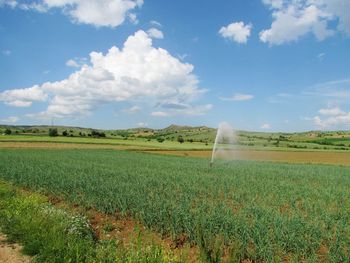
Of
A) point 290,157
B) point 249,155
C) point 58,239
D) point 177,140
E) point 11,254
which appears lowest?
point 249,155

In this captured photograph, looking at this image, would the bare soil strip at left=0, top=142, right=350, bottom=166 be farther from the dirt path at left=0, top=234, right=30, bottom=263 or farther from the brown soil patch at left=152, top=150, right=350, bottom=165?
the dirt path at left=0, top=234, right=30, bottom=263

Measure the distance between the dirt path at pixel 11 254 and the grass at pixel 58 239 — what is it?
0.64ft

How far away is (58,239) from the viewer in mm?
9469

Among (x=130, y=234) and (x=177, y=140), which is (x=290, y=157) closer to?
(x=177, y=140)

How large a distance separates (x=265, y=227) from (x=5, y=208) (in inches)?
375

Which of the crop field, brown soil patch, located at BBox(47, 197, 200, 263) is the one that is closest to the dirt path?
brown soil patch, located at BBox(47, 197, 200, 263)

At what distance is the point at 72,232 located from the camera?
34.7 ft

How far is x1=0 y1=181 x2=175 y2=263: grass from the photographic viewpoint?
334 inches

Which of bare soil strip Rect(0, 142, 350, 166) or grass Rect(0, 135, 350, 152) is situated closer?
bare soil strip Rect(0, 142, 350, 166)

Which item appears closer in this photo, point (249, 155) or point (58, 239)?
point (58, 239)

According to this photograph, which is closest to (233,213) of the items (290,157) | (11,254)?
(11,254)

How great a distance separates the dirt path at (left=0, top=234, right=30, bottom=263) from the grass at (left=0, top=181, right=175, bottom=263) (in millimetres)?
196

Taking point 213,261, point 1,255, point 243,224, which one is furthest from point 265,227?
point 1,255

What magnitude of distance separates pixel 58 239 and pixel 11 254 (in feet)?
3.78
